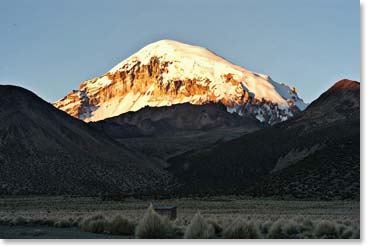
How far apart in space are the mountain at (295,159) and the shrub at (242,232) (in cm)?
3601

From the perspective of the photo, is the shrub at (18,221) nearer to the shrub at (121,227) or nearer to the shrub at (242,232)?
the shrub at (121,227)

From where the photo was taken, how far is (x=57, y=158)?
336ft

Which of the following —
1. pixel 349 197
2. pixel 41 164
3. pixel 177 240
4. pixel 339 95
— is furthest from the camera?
pixel 339 95

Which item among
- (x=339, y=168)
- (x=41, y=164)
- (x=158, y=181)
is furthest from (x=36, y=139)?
(x=339, y=168)

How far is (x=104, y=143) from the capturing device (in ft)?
418

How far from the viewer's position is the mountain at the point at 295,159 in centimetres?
6262

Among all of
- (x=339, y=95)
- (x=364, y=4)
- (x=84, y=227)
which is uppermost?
(x=339, y=95)

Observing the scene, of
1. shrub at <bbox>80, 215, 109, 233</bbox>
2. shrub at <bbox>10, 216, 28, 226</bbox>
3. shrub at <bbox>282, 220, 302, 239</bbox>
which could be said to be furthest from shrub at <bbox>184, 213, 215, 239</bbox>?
shrub at <bbox>10, 216, 28, 226</bbox>

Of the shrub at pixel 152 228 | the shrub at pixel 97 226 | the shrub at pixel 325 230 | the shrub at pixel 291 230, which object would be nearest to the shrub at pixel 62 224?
the shrub at pixel 97 226

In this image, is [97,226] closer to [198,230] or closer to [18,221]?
[198,230]

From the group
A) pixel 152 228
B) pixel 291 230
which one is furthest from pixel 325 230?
pixel 152 228

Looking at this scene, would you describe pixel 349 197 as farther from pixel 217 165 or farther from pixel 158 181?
pixel 217 165

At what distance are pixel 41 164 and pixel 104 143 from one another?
1183 inches

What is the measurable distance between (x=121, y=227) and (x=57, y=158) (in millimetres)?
79434
